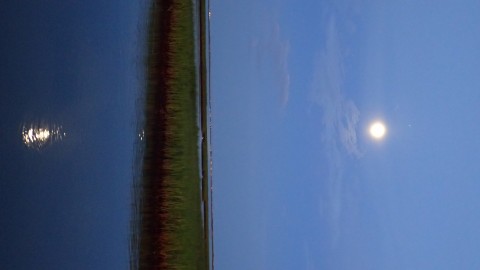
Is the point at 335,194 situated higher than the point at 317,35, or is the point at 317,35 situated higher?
the point at 317,35

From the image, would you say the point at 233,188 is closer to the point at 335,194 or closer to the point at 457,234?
the point at 335,194

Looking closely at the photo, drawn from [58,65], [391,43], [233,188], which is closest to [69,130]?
[58,65]

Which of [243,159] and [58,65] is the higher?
[58,65]

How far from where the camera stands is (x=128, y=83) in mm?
875

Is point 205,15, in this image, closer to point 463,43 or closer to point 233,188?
point 233,188

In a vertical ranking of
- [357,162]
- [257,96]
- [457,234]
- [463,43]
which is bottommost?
[457,234]

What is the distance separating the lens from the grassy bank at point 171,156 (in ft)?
2.77

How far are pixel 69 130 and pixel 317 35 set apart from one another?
518 millimetres

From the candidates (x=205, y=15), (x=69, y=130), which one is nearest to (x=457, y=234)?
(x=205, y=15)

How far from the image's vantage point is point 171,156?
86 cm

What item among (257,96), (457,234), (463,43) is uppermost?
(463,43)

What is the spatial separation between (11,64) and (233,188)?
482 millimetres

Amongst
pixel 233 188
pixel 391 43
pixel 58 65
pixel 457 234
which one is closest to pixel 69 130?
pixel 58 65

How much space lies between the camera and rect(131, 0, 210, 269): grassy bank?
844 mm
